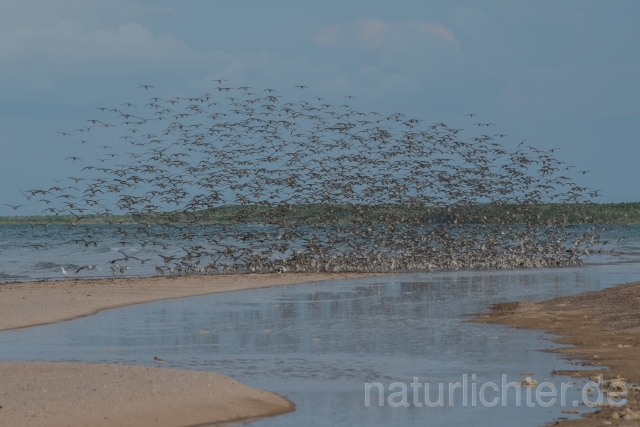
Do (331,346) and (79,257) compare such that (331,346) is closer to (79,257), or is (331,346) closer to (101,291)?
(101,291)

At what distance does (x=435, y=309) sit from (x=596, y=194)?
85.4ft

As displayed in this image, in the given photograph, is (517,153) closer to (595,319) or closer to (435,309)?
(435,309)

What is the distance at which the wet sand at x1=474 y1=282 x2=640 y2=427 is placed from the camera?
1178 cm

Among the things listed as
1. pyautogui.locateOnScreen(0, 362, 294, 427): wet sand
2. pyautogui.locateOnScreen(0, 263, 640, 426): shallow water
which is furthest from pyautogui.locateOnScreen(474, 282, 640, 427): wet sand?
pyautogui.locateOnScreen(0, 362, 294, 427): wet sand

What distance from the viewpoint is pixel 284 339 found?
19781 mm

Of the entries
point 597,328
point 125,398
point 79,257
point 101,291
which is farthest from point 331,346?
point 79,257

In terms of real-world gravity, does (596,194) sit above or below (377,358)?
above

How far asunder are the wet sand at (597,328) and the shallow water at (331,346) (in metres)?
0.65

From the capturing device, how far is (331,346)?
18703 millimetres

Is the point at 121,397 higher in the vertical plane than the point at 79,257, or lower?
lower

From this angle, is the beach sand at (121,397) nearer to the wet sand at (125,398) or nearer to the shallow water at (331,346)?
the wet sand at (125,398)

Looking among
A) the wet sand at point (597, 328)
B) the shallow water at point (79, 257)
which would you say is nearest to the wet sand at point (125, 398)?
the wet sand at point (597, 328)

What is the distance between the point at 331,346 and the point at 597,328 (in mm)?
6265

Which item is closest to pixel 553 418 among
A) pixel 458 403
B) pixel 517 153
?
pixel 458 403
